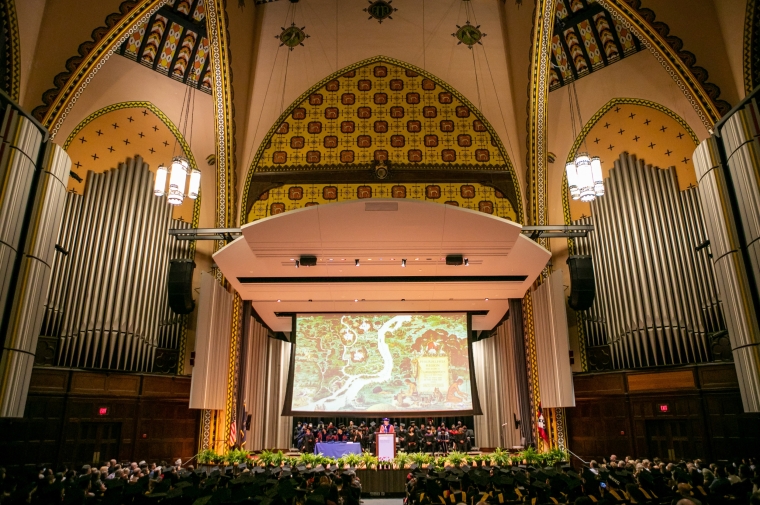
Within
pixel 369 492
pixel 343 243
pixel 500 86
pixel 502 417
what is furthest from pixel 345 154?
pixel 502 417

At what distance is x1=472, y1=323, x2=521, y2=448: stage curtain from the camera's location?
19188mm

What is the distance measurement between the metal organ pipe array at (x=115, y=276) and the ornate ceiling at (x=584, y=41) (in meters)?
11.3

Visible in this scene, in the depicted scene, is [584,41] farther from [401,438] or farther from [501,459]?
[401,438]

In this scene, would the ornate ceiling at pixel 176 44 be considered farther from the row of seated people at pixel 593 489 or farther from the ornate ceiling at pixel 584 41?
the row of seated people at pixel 593 489

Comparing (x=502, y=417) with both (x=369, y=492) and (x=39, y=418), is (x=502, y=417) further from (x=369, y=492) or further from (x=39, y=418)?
(x=39, y=418)

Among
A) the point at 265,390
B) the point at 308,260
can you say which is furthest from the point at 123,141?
the point at 265,390

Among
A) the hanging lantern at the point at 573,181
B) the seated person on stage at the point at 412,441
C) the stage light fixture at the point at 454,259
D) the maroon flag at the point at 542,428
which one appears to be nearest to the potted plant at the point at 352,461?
the maroon flag at the point at 542,428

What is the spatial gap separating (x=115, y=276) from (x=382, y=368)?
25.6 ft

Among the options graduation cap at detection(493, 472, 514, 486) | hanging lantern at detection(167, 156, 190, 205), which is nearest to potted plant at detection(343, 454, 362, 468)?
graduation cap at detection(493, 472, 514, 486)

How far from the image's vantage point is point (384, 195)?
14789mm

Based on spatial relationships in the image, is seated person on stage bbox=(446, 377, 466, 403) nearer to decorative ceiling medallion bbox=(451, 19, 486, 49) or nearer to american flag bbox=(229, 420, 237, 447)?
american flag bbox=(229, 420, 237, 447)

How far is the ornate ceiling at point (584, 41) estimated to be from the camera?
1352cm

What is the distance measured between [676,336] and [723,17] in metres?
6.59

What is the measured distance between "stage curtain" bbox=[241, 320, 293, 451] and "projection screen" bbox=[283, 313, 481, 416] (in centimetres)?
232
